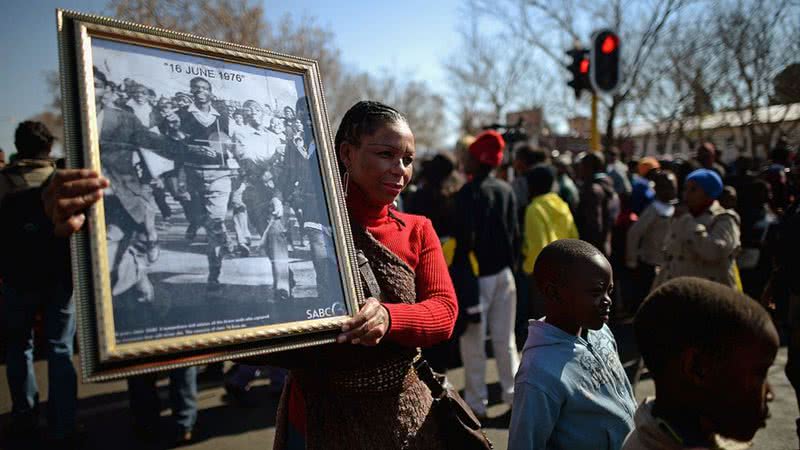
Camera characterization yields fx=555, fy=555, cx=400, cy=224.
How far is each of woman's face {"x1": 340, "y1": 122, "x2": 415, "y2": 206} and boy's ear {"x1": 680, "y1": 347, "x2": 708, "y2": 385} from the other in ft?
3.05

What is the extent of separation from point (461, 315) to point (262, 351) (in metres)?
3.36

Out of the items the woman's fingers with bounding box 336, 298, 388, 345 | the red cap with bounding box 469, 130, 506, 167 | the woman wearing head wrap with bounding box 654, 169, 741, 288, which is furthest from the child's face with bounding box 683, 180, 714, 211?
the woman's fingers with bounding box 336, 298, 388, 345

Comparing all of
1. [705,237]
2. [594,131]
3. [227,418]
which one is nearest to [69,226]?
[227,418]

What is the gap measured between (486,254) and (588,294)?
2.81 m

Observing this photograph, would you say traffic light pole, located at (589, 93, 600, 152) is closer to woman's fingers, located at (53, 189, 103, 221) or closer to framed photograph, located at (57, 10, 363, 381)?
framed photograph, located at (57, 10, 363, 381)

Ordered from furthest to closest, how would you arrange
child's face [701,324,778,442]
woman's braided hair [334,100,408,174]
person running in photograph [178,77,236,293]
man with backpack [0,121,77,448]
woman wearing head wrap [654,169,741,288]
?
1. woman wearing head wrap [654,169,741,288]
2. man with backpack [0,121,77,448]
3. woman's braided hair [334,100,408,174]
4. child's face [701,324,778,442]
5. person running in photograph [178,77,236,293]

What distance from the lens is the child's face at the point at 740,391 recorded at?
1.39 m

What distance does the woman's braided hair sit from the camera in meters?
1.73

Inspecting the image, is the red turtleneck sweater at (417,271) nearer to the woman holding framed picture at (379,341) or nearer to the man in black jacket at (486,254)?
the woman holding framed picture at (379,341)

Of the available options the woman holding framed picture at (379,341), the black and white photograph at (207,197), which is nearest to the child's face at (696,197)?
the woman holding framed picture at (379,341)

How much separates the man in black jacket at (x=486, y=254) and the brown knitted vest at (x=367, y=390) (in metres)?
2.89

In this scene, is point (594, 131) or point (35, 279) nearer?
point (35, 279)

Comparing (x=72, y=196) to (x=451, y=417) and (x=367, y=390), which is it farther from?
(x=451, y=417)

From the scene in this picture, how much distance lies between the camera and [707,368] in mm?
1414
